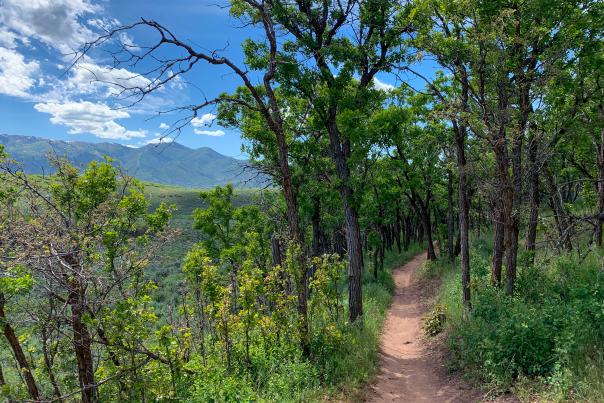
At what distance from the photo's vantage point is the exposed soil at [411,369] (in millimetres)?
7945

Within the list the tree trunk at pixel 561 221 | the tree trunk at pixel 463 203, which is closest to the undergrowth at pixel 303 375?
the tree trunk at pixel 463 203

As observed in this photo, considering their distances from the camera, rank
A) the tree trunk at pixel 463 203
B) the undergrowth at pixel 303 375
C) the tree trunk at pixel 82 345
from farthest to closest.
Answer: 1. the tree trunk at pixel 463 203
2. the tree trunk at pixel 82 345
3. the undergrowth at pixel 303 375

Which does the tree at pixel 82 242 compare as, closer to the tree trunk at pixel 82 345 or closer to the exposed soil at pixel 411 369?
the tree trunk at pixel 82 345

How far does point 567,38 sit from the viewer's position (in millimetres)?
9289

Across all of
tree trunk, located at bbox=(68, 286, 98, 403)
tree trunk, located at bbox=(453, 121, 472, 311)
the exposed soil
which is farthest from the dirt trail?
tree trunk, located at bbox=(68, 286, 98, 403)

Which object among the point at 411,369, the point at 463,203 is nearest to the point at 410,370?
the point at 411,369

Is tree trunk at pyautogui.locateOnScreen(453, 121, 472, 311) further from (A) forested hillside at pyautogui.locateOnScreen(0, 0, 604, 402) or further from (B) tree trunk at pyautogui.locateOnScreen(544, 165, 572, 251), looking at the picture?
(B) tree trunk at pyautogui.locateOnScreen(544, 165, 572, 251)

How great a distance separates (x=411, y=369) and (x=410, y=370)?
4.0 inches

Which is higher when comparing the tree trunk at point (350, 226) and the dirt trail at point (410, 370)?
the tree trunk at point (350, 226)

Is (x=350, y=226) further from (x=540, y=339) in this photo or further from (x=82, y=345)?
(x=82, y=345)

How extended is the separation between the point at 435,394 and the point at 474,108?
7.11 meters

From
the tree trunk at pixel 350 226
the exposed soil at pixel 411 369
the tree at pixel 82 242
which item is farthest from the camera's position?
the tree trunk at pixel 350 226

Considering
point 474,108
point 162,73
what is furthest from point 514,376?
point 162,73

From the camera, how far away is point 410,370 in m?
9.80
